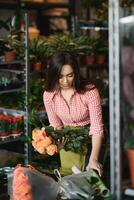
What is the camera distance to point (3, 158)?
12.7 ft

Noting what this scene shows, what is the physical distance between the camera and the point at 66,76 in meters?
2.71

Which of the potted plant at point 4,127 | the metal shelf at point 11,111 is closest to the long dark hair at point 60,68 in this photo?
the potted plant at point 4,127

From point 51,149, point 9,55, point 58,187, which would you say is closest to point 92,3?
point 9,55

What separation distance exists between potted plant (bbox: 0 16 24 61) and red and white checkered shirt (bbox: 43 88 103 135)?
152cm

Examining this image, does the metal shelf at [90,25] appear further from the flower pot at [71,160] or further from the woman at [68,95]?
the flower pot at [71,160]

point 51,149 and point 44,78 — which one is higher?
point 44,78

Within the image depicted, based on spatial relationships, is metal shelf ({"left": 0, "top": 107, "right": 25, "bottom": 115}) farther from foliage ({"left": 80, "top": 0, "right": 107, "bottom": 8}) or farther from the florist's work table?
the florist's work table

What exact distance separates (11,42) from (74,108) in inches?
74.4

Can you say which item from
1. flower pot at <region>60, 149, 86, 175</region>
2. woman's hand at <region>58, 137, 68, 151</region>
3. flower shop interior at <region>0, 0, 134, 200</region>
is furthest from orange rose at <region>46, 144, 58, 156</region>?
flower pot at <region>60, 149, 86, 175</region>

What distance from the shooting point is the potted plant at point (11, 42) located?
4.32m

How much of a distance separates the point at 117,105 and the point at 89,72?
4.56 meters

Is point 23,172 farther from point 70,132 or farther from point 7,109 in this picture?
point 7,109

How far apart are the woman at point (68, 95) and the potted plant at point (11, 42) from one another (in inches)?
59.1

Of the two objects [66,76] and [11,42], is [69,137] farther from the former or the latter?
[11,42]
